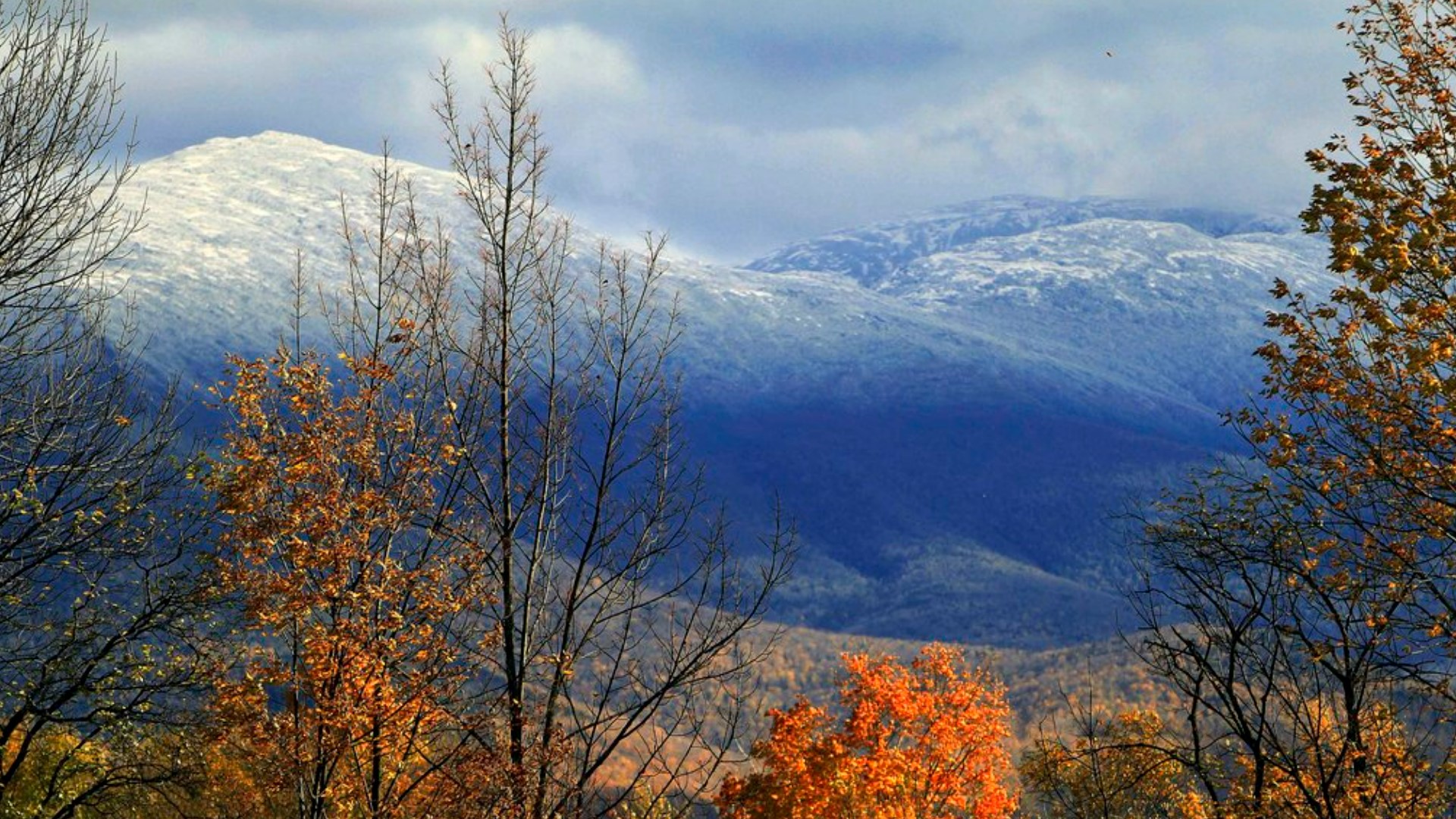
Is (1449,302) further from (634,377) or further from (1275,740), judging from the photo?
(634,377)

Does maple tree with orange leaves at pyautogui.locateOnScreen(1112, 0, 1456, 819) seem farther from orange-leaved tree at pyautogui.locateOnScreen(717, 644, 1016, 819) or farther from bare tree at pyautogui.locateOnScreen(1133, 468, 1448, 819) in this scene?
orange-leaved tree at pyautogui.locateOnScreen(717, 644, 1016, 819)

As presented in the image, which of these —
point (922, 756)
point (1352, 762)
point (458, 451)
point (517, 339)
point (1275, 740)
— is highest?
point (517, 339)

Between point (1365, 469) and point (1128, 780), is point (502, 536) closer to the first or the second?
point (1365, 469)

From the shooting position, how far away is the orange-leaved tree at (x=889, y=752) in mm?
53062

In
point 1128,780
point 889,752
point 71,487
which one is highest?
point 71,487

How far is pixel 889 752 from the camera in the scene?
190 feet

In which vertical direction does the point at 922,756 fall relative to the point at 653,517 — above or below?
below

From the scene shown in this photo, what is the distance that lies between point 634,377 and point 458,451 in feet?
13.9

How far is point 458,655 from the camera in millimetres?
20094

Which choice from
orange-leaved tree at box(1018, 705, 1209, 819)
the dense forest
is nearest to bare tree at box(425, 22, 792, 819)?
the dense forest

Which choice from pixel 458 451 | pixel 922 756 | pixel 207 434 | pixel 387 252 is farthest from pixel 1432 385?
pixel 922 756

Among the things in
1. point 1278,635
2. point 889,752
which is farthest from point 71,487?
point 889,752

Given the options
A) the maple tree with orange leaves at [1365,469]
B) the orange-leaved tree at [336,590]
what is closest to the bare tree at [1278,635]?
the maple tree with orange leaves at [1365,469]

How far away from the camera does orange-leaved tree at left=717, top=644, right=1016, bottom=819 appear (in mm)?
53062
